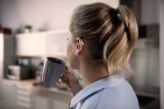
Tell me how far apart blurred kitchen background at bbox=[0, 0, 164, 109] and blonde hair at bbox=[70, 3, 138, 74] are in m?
1.77

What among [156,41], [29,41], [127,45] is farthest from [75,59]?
[29,41]

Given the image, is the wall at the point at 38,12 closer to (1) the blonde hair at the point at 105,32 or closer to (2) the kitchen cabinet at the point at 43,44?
(2) the kitchen cabinet at the point at 43,44

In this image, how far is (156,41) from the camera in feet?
8.82

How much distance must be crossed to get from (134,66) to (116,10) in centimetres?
228

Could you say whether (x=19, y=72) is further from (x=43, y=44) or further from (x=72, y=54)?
(x=72, y=54)

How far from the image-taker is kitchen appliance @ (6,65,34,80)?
13.2ft

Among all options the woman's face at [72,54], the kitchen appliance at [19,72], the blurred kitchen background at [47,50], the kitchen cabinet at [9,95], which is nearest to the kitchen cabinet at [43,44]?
the blurred kitchen background at [47,50]

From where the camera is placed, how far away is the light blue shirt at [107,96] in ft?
2.21

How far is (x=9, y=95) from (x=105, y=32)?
3729mm

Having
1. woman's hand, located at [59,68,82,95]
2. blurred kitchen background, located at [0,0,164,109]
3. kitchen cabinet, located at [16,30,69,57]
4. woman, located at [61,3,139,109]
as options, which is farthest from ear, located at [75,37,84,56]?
kitchen cabinet, located at [16,30,69,57]

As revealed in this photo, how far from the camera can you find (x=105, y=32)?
2.47 feet

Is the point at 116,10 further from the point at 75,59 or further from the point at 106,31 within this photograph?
the point at 75,59

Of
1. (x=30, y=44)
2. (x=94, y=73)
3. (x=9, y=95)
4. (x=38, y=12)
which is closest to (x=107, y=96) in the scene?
(x=94, y=73)

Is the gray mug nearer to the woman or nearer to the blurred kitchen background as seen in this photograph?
the woman
